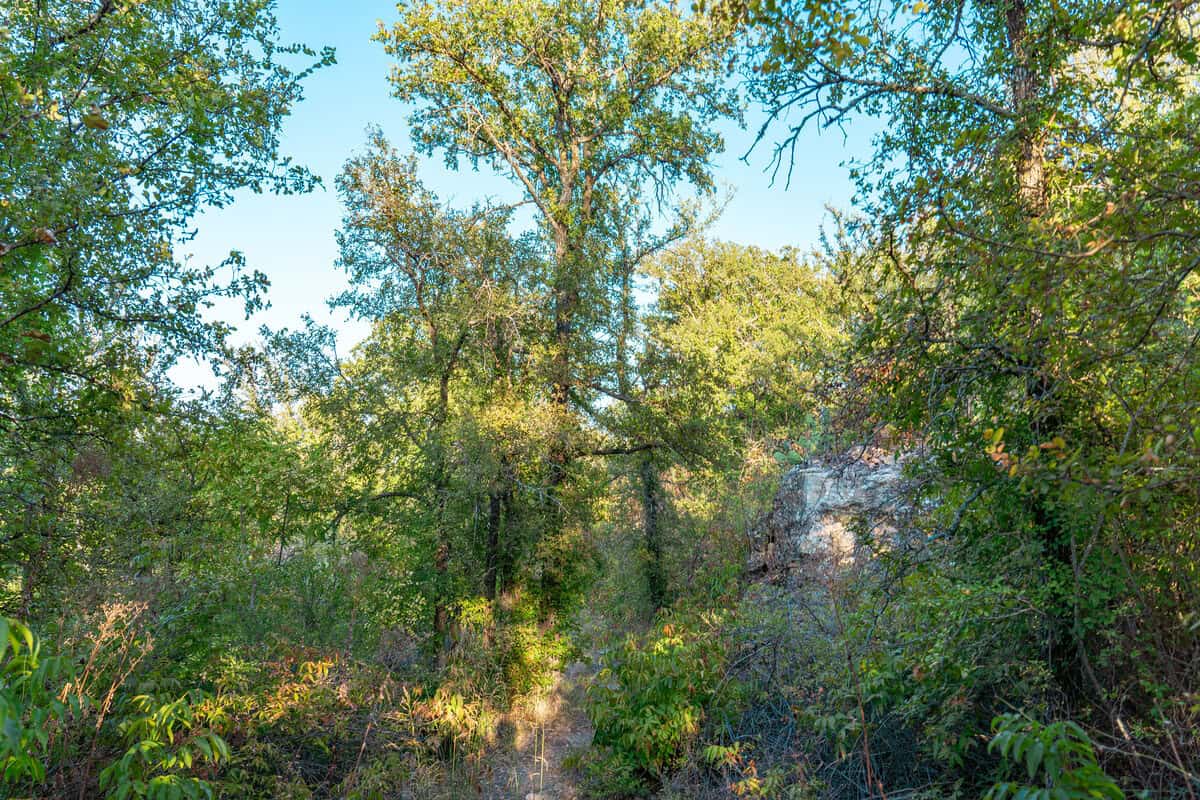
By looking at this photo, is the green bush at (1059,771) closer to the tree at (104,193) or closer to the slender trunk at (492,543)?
the tree at (104,193)

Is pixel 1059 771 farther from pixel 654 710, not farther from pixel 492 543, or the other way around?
pixel 492 543

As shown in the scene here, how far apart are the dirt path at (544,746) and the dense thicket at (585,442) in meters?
0.10

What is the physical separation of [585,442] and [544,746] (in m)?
4.39

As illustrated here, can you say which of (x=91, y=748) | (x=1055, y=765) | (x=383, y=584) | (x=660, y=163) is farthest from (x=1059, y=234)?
(x=660, y=163)

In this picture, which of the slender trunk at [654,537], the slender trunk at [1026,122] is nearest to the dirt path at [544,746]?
the slender trunk at [654,537]

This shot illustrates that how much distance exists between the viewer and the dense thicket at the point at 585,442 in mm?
3518

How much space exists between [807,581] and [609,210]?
27.2 ft

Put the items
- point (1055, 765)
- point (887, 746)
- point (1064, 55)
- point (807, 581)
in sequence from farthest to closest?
point (807, 581) → point (887, 746) → point (1064, 55) → point (1055, 765)

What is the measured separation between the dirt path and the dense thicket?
104 mm

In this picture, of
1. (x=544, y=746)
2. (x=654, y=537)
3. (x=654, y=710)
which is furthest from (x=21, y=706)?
(x=654, y=537)

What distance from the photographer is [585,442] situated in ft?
34.9

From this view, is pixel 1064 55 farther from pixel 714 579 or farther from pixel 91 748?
pixel 714 579

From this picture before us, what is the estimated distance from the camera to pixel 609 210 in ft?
43.9

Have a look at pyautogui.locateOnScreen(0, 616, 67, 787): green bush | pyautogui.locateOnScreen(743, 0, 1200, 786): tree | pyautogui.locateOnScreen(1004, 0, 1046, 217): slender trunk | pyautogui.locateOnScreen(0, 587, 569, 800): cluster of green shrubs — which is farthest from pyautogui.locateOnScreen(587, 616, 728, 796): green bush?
pyautogui.locateOnScreen(0, 616, 67, 787): green bush
